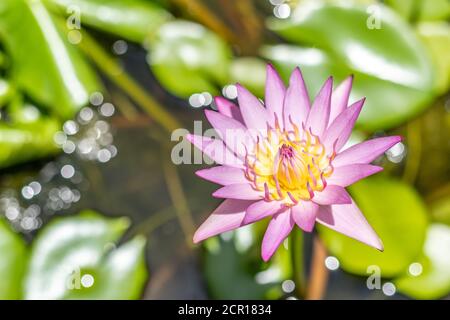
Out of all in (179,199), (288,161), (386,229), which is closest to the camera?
(288,161)

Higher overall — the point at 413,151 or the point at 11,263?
the point at 413,151

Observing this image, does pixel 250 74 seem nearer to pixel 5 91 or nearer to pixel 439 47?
pixel 439 47

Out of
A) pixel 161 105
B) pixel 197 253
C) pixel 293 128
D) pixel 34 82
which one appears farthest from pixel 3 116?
pixel 293 128

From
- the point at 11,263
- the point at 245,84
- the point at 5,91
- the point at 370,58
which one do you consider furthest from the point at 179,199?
the point at 370,58

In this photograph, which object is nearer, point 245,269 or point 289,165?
point 289,165

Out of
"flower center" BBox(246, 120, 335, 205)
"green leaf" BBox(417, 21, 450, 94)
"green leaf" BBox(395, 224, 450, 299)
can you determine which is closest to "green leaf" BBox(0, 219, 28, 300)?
"flower center" BBox(246, 120, 335, 205)

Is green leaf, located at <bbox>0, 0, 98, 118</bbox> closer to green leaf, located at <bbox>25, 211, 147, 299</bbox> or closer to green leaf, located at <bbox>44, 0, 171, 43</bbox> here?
green leaf, located at <bbox>44, 0, 171, 43</bbox>

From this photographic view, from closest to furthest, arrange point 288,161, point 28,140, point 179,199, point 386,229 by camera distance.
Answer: point 288,161 < point 386,229 < point 28,140 < point 179,199
